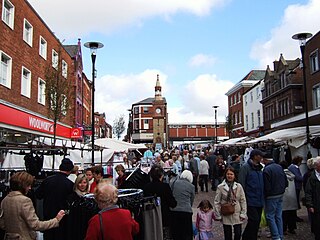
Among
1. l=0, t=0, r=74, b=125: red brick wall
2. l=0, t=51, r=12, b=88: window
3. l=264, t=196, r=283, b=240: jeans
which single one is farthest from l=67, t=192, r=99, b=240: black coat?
l=0, t=51, r=12, b=88: window

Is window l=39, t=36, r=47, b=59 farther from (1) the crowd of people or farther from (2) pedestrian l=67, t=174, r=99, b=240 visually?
(2) pedestrian l=67, t=174, r=99, b=240

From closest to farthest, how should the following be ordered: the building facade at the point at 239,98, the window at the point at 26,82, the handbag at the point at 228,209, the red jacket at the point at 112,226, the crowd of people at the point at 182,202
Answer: the red jacket at the point at 112,226 → the crowd of people at the point at 182,202 → the handbag at the point at 228,209 → the window at the point at 26,82 → the building facade at the point at 239,98

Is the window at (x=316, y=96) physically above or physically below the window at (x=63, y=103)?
above

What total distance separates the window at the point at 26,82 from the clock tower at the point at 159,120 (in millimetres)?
53105

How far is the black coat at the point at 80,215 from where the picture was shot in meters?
4.54

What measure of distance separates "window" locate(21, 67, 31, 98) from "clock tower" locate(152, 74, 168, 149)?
53.1 metres

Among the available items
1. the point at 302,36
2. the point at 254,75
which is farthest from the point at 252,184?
the point at 254,75

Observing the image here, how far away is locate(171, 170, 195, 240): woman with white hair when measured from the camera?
21.4 feet

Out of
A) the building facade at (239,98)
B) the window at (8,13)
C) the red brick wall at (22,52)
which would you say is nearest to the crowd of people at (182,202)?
the red brick wall at (22,52)

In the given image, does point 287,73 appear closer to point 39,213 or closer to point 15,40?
point 15,40

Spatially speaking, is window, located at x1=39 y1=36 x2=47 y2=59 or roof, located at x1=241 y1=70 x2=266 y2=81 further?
roof, located at x1=241 y1=70 x2=266 y2=81

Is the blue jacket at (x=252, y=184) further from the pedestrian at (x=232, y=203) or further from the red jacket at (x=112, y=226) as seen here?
the red jacket at (x=112, y=226)

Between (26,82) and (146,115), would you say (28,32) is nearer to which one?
(26,82)

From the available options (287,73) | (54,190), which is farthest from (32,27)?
(287,73)
